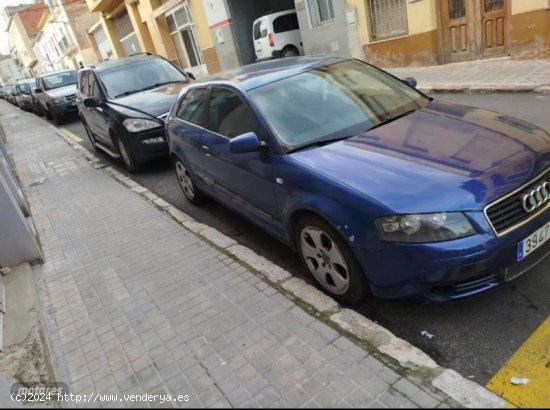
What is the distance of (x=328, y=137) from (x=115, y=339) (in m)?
2.12

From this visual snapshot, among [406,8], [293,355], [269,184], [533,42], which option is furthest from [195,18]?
[293,355]

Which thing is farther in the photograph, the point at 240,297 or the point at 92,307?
the point at 92,307

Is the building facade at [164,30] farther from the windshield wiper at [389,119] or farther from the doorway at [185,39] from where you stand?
the windshield wiper at [389,119]

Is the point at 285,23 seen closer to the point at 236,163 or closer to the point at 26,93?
the point at 236,163

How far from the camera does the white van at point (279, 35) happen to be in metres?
15.7

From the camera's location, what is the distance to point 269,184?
3.56 meters

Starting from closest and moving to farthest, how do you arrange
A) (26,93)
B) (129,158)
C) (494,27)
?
(129,158) < (494,27) < (26,93)

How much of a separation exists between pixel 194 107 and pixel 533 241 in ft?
11.9

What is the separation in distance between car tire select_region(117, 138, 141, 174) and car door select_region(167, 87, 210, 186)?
2.13 meters

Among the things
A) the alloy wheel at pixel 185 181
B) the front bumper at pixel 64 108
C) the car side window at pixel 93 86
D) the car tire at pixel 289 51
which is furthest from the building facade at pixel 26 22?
the alloy wheel at pixel 185 181

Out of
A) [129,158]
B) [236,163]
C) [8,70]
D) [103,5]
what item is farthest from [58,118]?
[8,70]

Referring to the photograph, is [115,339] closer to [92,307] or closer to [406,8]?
[92,307]

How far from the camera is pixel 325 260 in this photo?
321cm

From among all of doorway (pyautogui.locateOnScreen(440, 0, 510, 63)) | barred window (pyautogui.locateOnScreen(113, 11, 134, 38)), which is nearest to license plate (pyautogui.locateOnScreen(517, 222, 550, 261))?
doorway (pyautogui.locateOnScreen(440, 0, 510, 63))
